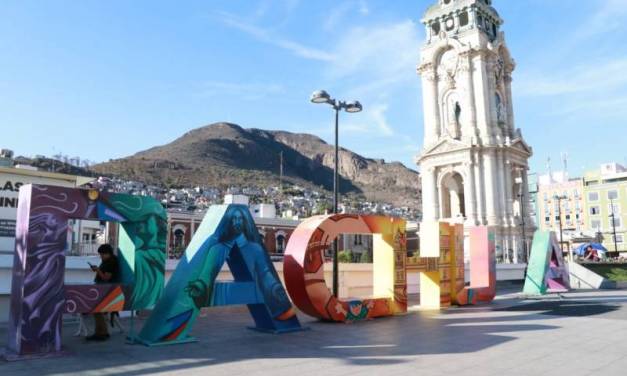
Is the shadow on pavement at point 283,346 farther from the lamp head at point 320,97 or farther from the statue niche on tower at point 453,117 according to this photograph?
the statue niche on tower at point 453,117

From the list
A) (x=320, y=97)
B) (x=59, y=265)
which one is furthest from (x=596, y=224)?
(x=59, y=265)

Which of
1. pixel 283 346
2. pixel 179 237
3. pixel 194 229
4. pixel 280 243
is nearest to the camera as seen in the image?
pixel 283 346

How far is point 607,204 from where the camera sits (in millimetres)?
82312

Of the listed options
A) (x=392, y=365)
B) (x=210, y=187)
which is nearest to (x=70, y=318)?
(x=392, y=365)

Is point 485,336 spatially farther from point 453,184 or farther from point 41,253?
point 453,184

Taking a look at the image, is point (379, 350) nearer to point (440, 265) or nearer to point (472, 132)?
point (440, 265)

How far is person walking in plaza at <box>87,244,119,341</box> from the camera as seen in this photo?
32.6 ft

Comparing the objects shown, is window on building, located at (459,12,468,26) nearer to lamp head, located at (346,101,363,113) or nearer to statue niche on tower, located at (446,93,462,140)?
statue niche on tower, located at (446,93,462,140)

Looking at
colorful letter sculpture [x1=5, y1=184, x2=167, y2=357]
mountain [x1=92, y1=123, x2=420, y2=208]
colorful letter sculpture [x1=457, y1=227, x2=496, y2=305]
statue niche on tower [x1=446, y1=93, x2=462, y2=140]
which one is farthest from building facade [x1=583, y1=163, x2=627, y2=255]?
colorful letter sculpture [x1=5, y1=184, x2=167, y2=357]

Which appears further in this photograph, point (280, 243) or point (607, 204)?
point (607, 204)

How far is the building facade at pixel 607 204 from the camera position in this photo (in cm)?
7957

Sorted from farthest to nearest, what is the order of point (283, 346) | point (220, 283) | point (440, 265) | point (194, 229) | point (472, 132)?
1. point (194, 229)
2. point (472, 132)
3. point (440, 265)
4. point (220, 283)
5. point (283, 346)

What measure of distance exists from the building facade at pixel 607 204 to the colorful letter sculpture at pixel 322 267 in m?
76.3

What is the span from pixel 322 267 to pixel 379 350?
11.7ft
